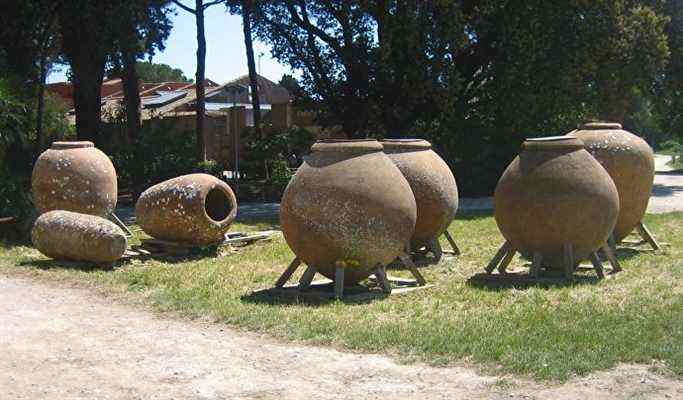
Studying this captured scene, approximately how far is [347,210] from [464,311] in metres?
1.51

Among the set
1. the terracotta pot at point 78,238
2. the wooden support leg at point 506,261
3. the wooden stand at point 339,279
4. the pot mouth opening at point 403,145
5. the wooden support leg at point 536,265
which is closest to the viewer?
the wooden stand at point 339,279

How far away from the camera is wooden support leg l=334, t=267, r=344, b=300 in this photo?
8430 mm

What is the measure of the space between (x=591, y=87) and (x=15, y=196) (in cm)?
1477

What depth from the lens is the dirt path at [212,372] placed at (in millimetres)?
5469

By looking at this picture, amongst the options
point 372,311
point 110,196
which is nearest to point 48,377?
point 372,311

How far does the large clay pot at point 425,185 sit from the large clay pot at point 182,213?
263cm

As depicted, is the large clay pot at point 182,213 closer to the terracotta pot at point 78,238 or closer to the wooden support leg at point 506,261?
the terracotta pot at point 78,238

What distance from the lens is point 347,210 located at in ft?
27.6

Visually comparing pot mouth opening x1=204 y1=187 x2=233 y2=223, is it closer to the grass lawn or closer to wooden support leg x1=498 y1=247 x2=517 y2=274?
the grass lawn

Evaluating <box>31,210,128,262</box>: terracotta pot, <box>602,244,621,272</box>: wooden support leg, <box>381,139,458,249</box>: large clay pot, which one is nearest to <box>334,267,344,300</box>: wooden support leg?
<box>381,139,458,249</box>: large clay pot

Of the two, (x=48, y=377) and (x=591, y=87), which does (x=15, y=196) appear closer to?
(x=48, y=377)

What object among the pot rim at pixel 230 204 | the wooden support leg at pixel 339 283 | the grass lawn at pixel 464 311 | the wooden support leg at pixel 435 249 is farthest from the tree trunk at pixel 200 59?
the wooden support leg at pixel 339 283

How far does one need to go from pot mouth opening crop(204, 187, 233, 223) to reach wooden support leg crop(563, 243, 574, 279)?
518cm

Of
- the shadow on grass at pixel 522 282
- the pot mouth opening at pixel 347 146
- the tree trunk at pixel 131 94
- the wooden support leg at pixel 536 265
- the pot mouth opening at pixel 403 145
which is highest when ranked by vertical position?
the tree trunk at pixel 131 94
